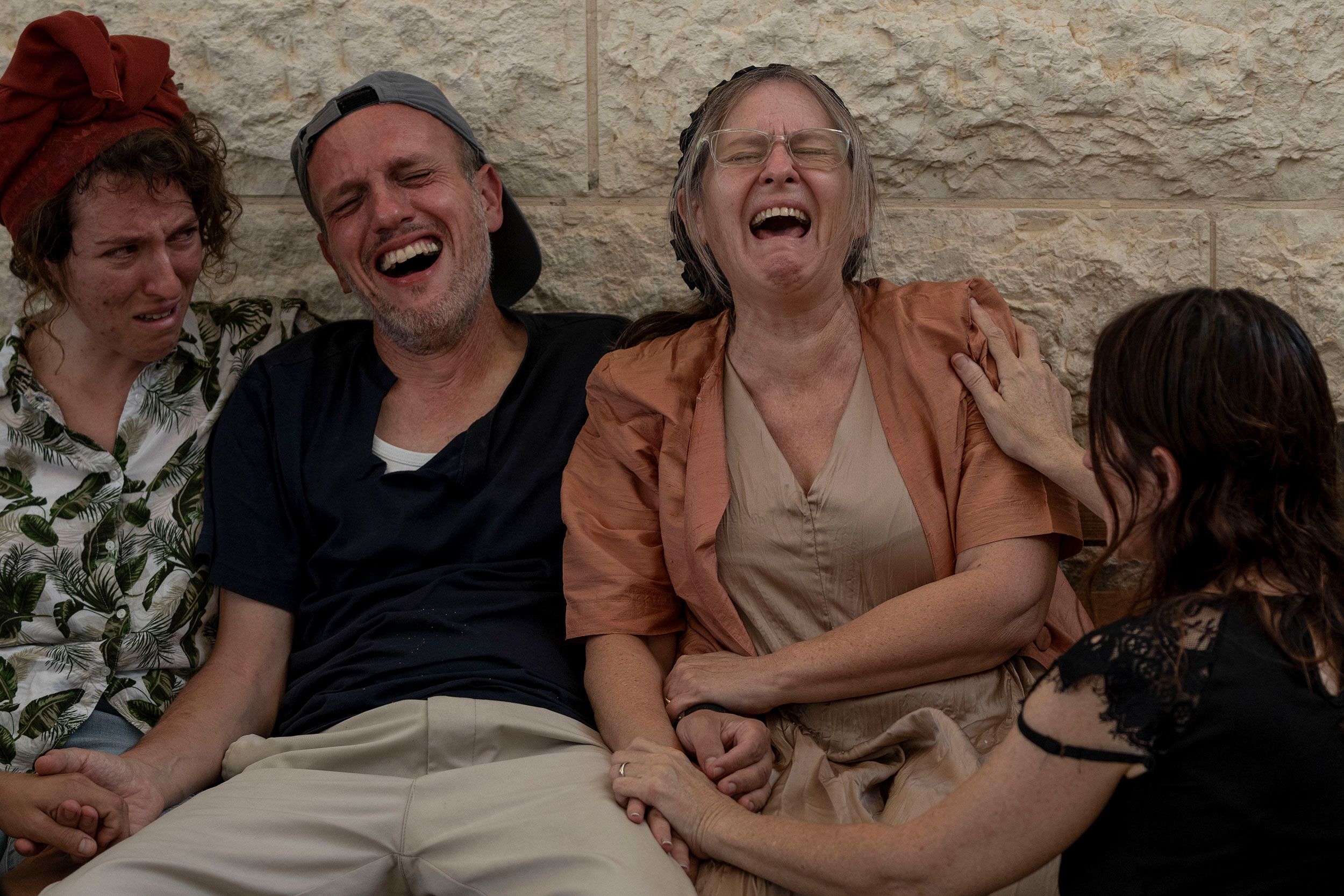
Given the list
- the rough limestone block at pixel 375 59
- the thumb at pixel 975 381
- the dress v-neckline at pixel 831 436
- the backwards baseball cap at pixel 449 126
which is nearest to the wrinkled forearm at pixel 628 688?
the dress v-neckline at pixel 831 436

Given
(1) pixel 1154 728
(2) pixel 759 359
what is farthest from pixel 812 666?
(1) pixel 1154 728

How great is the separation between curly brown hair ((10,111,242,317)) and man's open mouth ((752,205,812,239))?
3.87ft

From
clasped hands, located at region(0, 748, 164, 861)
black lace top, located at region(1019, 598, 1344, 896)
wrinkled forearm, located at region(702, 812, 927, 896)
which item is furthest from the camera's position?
clasped hands, located at region(0, 748, 164, 861)

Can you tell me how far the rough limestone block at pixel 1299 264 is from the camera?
2605mm

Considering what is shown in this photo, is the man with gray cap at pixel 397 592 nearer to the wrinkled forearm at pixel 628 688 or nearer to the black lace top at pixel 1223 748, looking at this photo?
the wrinkled forearm at pixel 628 688

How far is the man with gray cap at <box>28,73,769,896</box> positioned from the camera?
203 cm

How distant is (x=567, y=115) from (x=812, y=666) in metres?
1.46

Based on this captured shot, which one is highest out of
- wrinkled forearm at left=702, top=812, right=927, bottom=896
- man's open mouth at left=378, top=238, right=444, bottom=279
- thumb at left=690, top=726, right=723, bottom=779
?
man's open mouth at left=378, top=238, right=444, bottom=279

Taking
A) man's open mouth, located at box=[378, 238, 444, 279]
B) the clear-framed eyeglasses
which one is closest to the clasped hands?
man's open mouth, located at box=[378, 238, 444, 279]

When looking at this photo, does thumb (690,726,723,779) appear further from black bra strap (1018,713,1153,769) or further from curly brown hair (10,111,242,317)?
curly brown hair (10,111,242,317)

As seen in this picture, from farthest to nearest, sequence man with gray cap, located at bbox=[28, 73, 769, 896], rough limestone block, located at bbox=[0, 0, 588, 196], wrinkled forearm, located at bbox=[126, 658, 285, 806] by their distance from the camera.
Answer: rough limestone block, located at bbox=[0, 0, 588, 196] → wrinkled forearm, located at bbox=[126, 658, 285, 806] → man with gray cap, located at bbox=[28, 73, 769, 896]

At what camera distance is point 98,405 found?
261 cm

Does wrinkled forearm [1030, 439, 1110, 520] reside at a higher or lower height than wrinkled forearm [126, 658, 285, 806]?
higher

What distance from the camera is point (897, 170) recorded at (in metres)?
2.76
